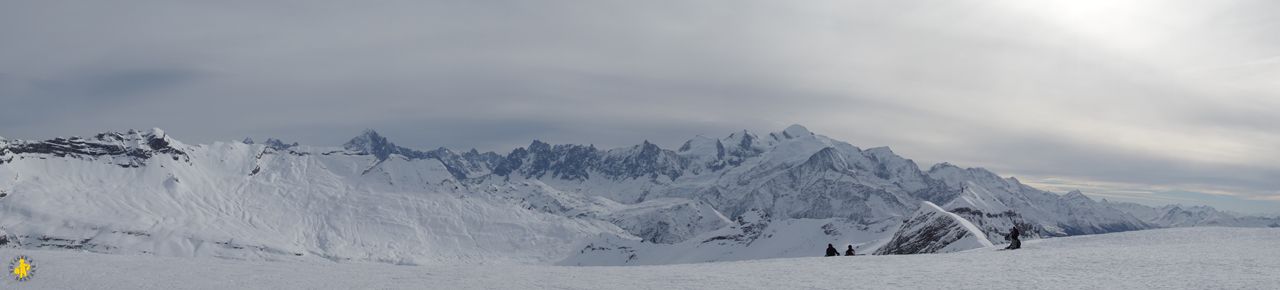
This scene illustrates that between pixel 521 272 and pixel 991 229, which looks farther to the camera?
pixel 991 229

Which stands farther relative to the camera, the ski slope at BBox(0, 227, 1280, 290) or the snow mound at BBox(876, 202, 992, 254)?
the snow mound at BBox(876, 202, 992, 254)

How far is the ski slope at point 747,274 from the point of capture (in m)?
25.3

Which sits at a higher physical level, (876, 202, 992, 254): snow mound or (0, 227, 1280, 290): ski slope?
(0, 227, 1280, 290): ski slope

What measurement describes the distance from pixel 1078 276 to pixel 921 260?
7959 mm

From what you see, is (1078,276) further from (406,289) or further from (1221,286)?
(406,289)

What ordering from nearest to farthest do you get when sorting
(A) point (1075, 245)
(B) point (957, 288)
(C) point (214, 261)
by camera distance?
1. (B) point (957, 288)
2. (C) point (214, 261)
3. (A) point (1075, 245)

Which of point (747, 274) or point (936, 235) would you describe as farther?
point (936, 235)

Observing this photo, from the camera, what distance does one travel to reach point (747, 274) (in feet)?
94.8

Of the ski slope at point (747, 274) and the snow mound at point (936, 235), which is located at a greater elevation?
the ski slope at point (747, 274)

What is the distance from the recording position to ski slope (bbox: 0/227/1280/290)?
82.9ft

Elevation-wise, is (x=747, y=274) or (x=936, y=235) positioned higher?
(x=747, y=274)

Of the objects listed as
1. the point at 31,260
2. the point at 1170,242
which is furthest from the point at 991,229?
the point at 31,260

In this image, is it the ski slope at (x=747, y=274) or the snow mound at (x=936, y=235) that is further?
the snow mound at (x=936, y=235)

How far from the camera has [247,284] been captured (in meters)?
26.1
